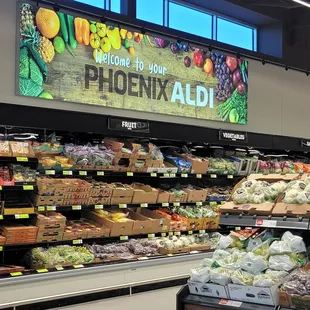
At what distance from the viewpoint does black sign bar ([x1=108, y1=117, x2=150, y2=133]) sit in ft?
20.7

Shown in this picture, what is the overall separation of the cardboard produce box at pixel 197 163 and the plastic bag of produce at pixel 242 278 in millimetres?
4134

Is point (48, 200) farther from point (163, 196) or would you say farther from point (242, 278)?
point (242, 278)

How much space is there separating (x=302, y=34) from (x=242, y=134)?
13.6 feet

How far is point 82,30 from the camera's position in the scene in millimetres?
6246

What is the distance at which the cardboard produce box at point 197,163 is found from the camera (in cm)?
727

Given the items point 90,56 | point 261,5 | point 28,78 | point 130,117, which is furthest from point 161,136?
point 261,5

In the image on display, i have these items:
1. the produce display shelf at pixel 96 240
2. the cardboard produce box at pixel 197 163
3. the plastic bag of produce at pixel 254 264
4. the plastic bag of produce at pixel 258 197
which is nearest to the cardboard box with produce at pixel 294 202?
the plastic bag of produce at pixel 258 197

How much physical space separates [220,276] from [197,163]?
4.20 meters

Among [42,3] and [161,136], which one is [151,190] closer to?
[161,136]

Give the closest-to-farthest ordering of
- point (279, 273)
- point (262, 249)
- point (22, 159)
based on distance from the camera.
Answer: point (279, 273), point (262, 249), point (22, 159)

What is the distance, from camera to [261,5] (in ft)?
33.9

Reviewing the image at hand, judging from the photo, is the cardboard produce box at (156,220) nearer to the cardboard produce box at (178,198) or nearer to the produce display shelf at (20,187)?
the cardboard produce box at (178,198)

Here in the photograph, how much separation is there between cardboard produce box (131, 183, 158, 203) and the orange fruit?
7.19ft

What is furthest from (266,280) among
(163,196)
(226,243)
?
(163,196)
